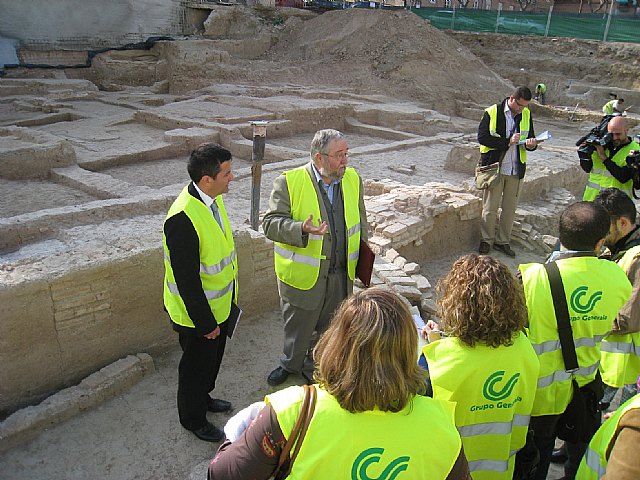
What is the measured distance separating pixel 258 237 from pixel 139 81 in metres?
16.7

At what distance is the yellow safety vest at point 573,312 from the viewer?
7.84 ft

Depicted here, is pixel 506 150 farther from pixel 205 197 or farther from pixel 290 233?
pixel 205 197

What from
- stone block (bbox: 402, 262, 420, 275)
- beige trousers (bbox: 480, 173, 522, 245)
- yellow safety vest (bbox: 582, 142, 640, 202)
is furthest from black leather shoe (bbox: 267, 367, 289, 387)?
beige trousers (bbox: 480, 173, 522, 245)

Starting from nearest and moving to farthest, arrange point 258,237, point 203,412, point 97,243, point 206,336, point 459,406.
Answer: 1. point 459,406
2. point 206,336
3. point 203,412
4. point 97,243
5. point 258,237

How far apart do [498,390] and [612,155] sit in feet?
13.8

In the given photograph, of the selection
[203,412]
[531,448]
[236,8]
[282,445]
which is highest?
[236,8]

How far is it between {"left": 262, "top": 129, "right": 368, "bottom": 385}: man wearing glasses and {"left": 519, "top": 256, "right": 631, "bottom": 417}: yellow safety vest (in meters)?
1.28

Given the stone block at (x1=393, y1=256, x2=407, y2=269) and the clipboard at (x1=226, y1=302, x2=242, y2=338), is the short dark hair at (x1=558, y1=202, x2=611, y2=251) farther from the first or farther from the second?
the stone block at (x1=393, y1=256, x2=407, y2=269)

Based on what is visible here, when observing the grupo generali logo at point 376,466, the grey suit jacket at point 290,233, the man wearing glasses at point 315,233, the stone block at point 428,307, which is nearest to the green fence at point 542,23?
the stone block at point 428,307

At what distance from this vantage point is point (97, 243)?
3826 mm

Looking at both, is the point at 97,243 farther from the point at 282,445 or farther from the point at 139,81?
the point at 139,81

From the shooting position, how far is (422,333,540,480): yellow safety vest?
6.61ft

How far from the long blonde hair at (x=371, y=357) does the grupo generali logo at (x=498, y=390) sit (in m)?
0.64

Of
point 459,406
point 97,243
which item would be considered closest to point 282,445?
point 459,406
